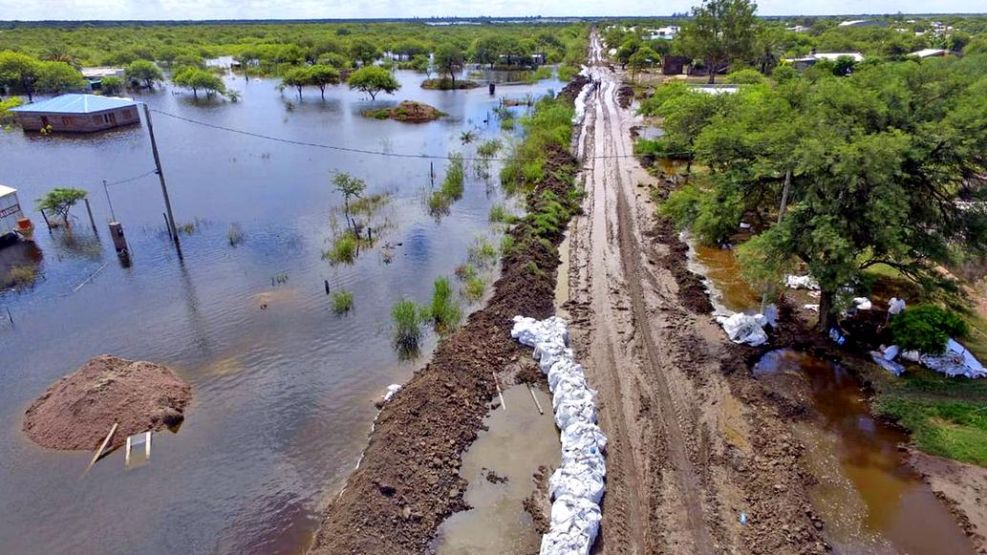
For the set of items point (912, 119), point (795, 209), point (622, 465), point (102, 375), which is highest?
point (912, 119)

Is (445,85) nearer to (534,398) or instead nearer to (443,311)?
(443,311)

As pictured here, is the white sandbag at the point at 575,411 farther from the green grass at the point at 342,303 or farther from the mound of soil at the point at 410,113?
the mound of soil at the point at 410,113

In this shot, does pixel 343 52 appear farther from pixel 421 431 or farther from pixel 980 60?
pixel 421 431

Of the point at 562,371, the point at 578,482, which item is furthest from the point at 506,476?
the point at 562,371

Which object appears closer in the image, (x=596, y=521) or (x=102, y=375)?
(x=596, y=521)

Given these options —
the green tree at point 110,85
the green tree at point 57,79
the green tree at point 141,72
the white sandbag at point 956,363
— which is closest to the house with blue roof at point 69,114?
the green tree at point 57,79

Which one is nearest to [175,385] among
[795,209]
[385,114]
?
[795,209]

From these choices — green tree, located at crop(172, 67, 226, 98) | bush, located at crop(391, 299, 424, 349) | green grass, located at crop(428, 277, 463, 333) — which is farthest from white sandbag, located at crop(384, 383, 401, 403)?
green tree, located at crop(172, 67, 226, 98)
